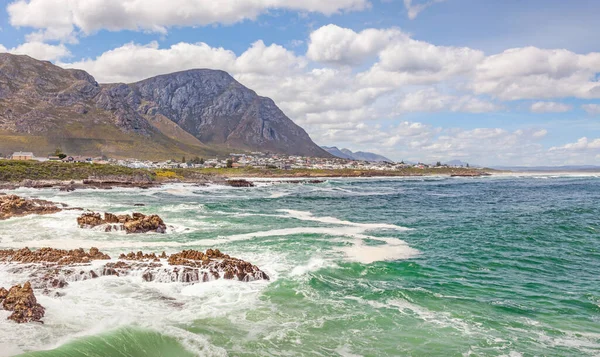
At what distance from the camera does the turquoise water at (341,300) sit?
13812 millimetres

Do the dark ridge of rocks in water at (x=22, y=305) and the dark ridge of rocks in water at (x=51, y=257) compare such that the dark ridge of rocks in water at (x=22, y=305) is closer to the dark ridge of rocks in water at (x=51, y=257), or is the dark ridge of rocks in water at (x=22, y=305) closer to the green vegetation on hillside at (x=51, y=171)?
the dark ridge of rocks in water at (x=51, y=257)

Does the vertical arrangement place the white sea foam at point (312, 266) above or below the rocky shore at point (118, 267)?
below

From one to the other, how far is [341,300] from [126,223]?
80.0 feet

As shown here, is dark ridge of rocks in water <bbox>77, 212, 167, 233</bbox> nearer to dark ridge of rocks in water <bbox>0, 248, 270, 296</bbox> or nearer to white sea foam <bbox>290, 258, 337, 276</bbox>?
dark ridge of rocks in water <bbox>0, 248, 270, 296</bbox>

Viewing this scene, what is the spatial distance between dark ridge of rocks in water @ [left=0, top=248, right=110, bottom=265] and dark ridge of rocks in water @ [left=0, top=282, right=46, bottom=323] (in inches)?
247

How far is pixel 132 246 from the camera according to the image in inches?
1148

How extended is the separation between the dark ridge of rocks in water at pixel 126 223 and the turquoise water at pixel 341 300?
1.26m

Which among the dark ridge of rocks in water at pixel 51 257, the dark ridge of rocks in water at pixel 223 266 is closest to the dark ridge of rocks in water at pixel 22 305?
the dark ridge of rocks in water at pixel 51 257

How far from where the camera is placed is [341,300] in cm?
1883

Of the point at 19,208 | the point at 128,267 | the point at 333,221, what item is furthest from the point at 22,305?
the point at 19,208

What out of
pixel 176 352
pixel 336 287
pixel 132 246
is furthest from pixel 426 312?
pixel 132 246

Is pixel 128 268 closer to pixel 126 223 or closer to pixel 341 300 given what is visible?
pixel 341 300

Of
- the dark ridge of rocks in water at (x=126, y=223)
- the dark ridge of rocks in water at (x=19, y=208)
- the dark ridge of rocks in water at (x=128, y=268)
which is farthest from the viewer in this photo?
the dark ridge of rocks in water at (x=19, y=208)

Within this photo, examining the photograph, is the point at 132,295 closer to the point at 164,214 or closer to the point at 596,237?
the point at 164,214
